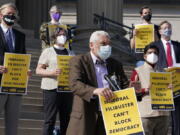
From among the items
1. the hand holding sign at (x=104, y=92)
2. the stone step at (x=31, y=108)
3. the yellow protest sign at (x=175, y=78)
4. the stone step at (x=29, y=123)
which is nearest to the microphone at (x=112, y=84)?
the hand holding sign at (x=104, y=92)

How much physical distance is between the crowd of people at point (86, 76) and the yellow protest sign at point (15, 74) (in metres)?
0.12

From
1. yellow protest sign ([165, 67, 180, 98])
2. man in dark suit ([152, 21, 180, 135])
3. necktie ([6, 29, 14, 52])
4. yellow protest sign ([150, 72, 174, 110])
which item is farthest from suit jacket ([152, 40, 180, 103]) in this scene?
necktie ([6, 29, 14, 52])

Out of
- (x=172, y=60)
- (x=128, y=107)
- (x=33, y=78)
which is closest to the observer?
(x=128, y=107)

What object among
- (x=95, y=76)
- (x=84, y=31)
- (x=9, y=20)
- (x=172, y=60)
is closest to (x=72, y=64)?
(x=95, y=76)

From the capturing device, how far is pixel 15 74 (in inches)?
394

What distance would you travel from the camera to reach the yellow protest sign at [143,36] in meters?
12.2

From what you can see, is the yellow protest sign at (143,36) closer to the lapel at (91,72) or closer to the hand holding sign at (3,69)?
the hand holding sign at (3,69)

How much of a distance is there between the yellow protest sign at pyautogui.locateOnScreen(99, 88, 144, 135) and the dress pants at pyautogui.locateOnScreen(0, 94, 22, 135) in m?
2.21

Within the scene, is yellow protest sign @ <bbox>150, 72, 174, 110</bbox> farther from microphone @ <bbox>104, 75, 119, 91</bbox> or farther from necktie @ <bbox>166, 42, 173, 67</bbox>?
microphone @ <bbox>104, 75, 119, 91</bbox>

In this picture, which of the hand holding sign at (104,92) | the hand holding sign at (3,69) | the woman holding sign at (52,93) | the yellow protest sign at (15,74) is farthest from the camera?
the woman holding sign at (52,93)

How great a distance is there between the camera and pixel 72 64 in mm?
8469

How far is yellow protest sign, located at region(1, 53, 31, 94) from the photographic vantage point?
32.6ft

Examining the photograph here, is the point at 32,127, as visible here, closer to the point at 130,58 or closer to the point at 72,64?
the point at 72,64

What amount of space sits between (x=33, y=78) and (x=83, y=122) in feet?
23.7
